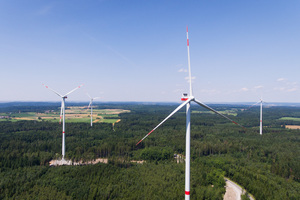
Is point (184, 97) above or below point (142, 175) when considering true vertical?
above

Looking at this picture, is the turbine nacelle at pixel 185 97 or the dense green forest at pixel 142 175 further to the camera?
the dense green forest at pixel 142 175

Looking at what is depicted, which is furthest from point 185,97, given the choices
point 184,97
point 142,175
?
point 142,175

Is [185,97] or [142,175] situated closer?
[185,97]

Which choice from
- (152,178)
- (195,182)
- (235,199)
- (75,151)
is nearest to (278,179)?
(235,199)

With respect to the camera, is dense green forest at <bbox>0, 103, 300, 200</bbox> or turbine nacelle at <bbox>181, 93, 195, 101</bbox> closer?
turbine nacelle at <bbox>181, 93, 195, 101</bbox>

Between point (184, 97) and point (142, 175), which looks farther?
point (142, 175)

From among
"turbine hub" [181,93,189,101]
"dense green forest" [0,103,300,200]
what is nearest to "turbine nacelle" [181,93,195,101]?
"turbine hub" [181,93,189,101]

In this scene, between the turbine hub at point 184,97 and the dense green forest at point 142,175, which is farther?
the dense green forest at point 142,175

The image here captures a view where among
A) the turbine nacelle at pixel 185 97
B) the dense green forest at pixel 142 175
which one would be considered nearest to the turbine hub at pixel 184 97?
the turbine nacelle at pixel 185 97

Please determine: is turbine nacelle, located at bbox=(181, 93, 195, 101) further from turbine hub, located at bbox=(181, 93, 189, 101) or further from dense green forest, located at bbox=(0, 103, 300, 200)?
dense green forest, located at bbox=(0, 103, 300, 200)

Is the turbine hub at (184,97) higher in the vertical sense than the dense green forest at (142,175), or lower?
higher

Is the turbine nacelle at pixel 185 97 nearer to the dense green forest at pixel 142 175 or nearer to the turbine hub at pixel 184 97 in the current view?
the turbine hub at pixel 184 97

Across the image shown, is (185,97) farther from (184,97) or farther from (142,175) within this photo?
(142,175)
